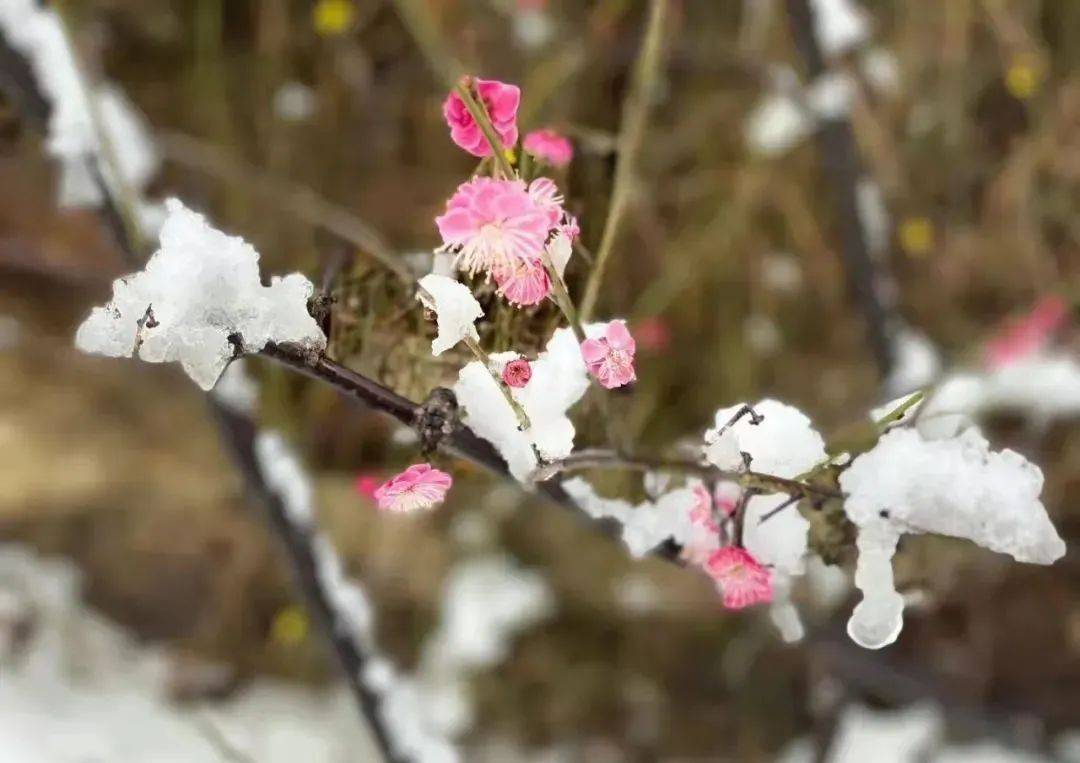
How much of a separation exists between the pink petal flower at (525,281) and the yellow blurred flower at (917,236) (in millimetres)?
753

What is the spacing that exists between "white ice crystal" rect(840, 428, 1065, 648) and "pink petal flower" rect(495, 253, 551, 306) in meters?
0.15

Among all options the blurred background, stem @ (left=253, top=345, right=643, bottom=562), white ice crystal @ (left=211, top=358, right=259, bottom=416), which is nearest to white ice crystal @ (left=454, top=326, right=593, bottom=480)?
stem @ (left=253, top=345, right=643, bottom=562)

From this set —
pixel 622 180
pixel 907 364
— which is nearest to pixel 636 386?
pixel 907 364

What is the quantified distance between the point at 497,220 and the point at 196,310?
3.9 inches

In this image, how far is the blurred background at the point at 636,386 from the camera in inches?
37.4

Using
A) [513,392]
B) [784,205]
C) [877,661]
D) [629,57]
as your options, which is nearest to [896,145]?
[784,205]

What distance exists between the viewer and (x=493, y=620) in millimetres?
1043

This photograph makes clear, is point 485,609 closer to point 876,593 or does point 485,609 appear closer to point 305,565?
point 305,565

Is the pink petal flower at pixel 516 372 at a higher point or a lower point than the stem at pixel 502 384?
higher

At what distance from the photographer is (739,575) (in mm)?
354

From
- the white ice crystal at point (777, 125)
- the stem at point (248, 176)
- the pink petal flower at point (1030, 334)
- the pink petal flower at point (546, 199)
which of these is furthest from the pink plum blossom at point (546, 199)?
the pink petal flower at point (1030, 334)

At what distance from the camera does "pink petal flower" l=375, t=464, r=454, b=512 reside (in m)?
0.31

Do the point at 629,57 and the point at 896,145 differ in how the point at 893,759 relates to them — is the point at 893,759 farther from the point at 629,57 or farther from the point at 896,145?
the point at 629,57

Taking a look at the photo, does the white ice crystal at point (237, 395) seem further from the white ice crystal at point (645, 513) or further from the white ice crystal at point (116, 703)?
the white ice crystal at point (116, 703)
